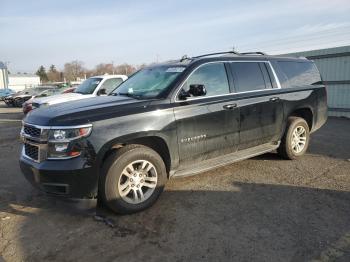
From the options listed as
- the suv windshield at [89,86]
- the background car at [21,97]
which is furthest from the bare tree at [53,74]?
the suv windshield at [89,86]

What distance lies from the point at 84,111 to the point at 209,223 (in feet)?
6.55

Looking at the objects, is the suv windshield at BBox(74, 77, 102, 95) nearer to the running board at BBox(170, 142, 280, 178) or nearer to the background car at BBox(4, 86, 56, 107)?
the running board at BBox(170, 142, 280, 178)

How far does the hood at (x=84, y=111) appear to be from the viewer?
4098mm

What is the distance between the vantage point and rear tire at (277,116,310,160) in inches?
254

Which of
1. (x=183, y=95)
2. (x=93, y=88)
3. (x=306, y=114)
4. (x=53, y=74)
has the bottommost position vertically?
(x=306, y=114)

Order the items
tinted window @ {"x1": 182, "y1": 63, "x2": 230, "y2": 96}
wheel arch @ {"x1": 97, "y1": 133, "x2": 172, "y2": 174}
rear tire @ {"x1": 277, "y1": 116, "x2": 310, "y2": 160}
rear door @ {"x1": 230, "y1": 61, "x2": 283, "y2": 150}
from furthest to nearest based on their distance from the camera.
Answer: rear tire @ {"x1": 277, "y1": 116, "x2": 310, "y2": 160}, rear door @ {"x1": 230, "y1": 61, "x2": 283, "y2": 150}, tinted window @ {"x1": 182, "y1": 63, "x2": 230, "y2": 96}, wheel arch @ {"x1": 97, "y1": 133, "x2": 172, "y2": 174}

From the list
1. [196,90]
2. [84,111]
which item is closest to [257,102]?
[196,90]

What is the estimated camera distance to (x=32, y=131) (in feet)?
14.4

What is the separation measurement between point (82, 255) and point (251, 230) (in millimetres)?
1812

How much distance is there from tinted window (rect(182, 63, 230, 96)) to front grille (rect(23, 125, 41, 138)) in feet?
6.58

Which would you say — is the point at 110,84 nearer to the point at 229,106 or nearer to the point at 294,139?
the point at 294,139

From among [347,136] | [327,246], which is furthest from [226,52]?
[347,136]

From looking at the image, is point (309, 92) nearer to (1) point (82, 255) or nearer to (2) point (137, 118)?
(2) point (137, 118)

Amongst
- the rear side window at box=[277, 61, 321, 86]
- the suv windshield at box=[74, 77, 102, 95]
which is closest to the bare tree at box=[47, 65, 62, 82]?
the suv windshield at box=[74, 77, 102, 95]
